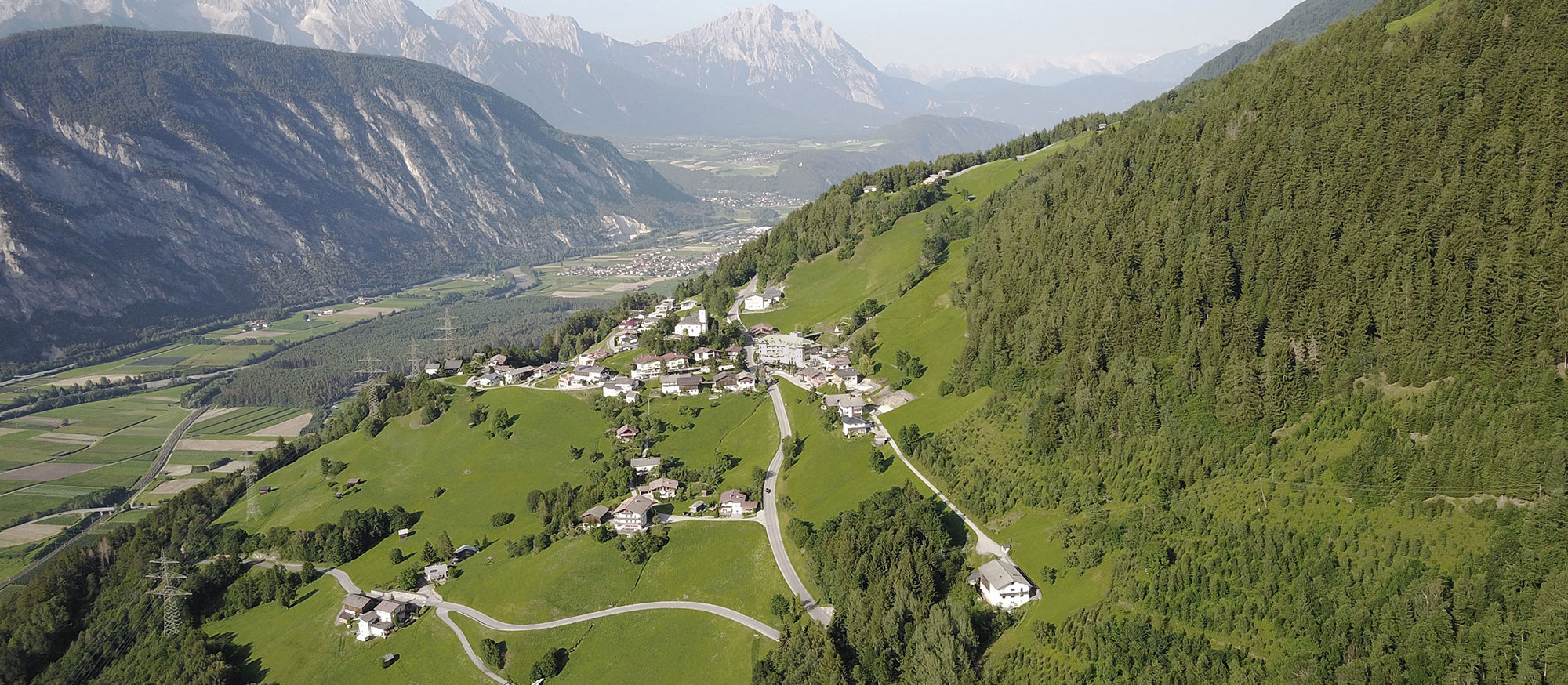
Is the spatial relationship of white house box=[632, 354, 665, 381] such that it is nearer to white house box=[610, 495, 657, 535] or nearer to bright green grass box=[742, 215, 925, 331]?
bright green grass box=[742, 215, 925, 331]

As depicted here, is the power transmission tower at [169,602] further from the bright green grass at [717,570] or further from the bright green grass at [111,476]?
the bright green grass at [111,476]

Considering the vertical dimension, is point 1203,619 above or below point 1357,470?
below

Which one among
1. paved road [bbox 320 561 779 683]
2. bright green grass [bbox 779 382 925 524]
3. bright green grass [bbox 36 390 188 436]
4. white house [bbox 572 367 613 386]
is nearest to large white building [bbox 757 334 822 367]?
bright green grass [bbox 779 382 925 524]

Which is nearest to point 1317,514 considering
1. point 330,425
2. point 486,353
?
point 486,353

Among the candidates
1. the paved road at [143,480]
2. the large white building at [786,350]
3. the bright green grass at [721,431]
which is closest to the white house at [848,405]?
the bright green grass at [721,431]

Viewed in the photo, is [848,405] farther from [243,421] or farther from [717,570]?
[243,421]

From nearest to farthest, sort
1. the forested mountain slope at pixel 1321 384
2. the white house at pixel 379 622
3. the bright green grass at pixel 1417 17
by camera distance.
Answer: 1. the forested mountain slope at pixel 1321 384
2. the white house at pixel 379 622
3. the bright green grass at pixel 1417 17

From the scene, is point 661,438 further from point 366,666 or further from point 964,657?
point 964,657
